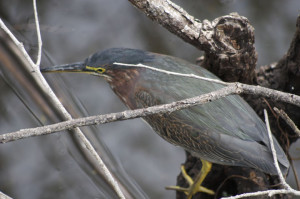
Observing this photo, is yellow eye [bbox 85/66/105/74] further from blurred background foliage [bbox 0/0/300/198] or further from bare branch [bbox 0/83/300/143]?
bare branch [bbox 0/83/300/143]

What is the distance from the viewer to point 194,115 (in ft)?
7.82

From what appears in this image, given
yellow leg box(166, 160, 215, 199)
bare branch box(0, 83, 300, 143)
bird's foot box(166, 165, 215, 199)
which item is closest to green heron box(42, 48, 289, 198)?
yellow leg box(166, 160, 215, 199)

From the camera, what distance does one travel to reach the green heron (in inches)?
92.3

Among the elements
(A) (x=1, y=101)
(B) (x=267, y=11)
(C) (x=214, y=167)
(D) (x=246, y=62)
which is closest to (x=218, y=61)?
(D) (x=246, y=62)

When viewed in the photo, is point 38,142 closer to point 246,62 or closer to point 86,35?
point 86,35

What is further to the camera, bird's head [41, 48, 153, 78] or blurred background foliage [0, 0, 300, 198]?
blurred background foliage [0, 0, 300, 198]

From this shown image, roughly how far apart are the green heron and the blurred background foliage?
30.7 inches

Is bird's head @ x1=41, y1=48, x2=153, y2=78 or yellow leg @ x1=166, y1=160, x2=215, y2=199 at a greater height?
bird's head @ x1=41, y1=48, x2=153, y2=78

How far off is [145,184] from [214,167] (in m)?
0.72

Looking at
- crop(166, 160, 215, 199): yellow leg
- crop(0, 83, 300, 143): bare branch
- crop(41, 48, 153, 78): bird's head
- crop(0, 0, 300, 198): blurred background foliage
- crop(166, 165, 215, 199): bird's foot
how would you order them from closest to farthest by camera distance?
crop(0, 83, 300, 143): bare branch, crop(41, 48, 153, 78): bird's head, crop(166, 160, 215, 199): yellow leg, crop(166, 165, 215, 199): bird's foot, crop(0, 0, 300, 198): blurred background foliage

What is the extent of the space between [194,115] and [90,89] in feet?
5.07

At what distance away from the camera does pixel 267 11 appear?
381cm

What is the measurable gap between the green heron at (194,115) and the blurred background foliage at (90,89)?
30.7 inches

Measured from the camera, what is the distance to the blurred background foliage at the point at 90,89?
10.2 feet
